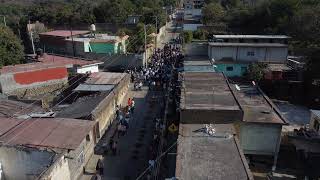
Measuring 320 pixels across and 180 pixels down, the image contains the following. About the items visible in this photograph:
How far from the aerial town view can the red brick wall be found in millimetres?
81

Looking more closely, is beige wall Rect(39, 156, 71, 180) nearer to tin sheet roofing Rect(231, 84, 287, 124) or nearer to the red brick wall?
tin sheet roofing Rect(231, 84, 287, 124)

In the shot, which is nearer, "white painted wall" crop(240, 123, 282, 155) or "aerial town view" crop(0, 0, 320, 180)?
"aerial town view" crop(0, 0, 320, 180)

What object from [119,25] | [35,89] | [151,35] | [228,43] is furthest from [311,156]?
[119,25]

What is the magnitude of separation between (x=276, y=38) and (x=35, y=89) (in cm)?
2194

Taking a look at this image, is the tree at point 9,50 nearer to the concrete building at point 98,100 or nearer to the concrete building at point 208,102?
the concrete building at point 98,100

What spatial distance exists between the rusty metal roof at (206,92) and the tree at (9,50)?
20.5 metres

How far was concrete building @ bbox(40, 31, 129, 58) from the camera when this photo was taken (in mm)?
38562

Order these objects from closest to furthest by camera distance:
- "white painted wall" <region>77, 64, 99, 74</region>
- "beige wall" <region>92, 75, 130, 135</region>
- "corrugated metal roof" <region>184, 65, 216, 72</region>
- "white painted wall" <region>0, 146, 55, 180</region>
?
"white painted wall" <region>0, 146, 55, 180</region>
"beige wall" <region>92, 75, 130, 135</region>
"corrugated metal roof" <region>184, 65, 216, 72</region>
"white painted wall" <region>77, 64, 99, 74</region>

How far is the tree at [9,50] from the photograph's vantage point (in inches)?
1309

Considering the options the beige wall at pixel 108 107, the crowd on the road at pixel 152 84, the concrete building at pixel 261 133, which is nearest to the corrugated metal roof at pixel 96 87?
the beige wall at pixel 108 107

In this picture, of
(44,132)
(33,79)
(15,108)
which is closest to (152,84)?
(33,79)

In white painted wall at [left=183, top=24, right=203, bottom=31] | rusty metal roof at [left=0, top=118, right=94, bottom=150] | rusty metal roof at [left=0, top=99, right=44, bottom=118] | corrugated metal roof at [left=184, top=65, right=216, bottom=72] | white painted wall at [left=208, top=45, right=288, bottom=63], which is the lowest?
rusty metal roof at [left=0, top=99, right=44, bottom=118]

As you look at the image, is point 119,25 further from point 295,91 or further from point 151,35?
point 295,91

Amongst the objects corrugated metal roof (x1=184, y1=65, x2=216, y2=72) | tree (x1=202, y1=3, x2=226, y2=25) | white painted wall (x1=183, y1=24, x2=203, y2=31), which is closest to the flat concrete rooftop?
corrugated metal roof (x1=184, y1=65, x2=216, y2=72)
